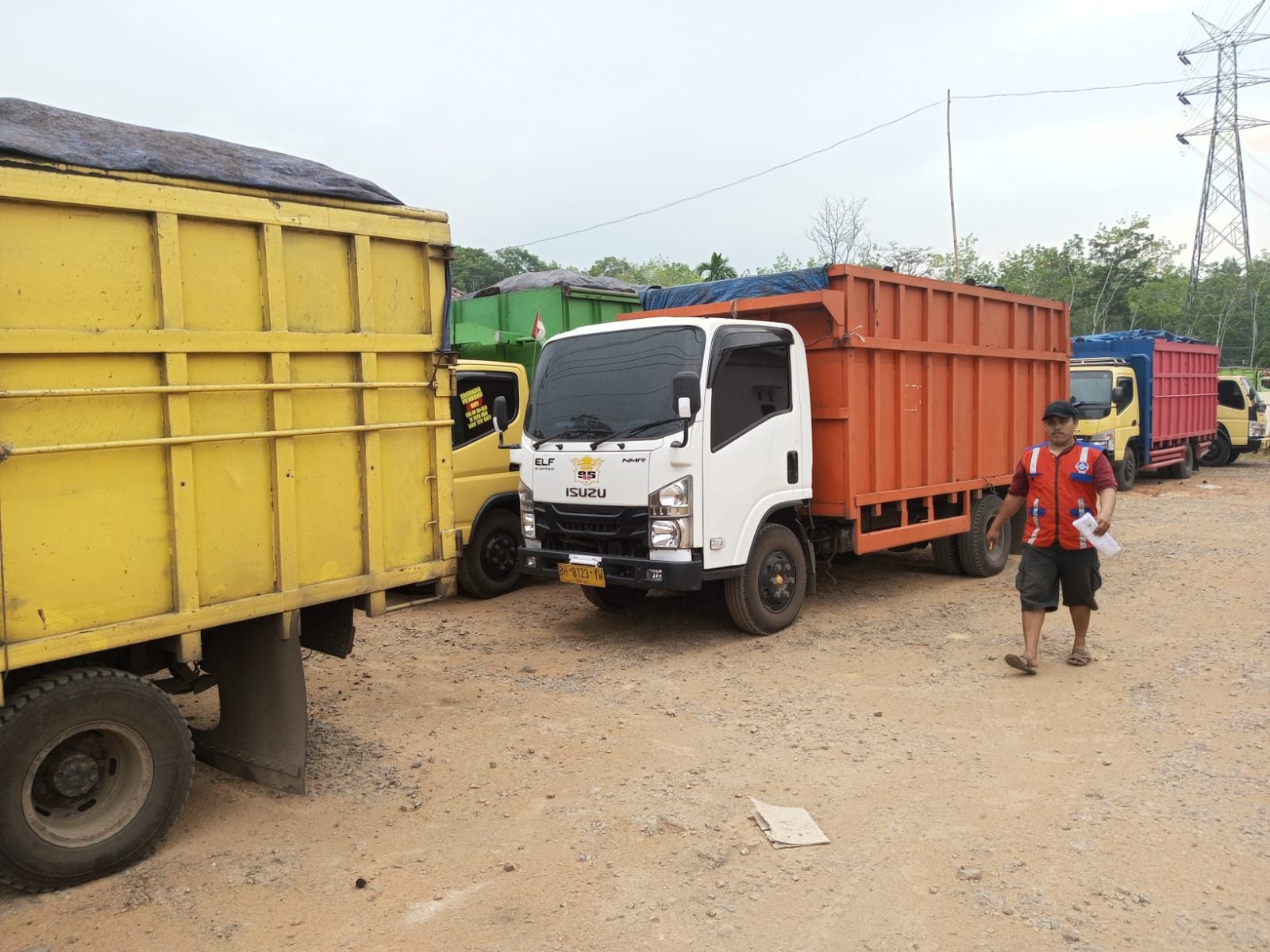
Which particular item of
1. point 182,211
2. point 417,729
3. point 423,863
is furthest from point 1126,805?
point 182,211

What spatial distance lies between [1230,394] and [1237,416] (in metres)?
0.52

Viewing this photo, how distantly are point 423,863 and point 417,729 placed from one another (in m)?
1.53

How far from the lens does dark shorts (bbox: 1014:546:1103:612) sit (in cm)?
584

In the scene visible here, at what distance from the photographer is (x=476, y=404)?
27.1 feet

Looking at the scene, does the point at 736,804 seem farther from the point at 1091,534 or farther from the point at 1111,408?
the point at 1111,408

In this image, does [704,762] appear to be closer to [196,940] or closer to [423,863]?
[423,863]

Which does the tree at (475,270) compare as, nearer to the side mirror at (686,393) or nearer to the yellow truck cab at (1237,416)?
the yellow truck cab at (1237,416)

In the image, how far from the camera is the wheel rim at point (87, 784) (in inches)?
134

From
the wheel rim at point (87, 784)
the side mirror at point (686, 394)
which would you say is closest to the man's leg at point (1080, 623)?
the side mirror at point (686, 394)

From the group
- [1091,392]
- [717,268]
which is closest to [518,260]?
[717,268]

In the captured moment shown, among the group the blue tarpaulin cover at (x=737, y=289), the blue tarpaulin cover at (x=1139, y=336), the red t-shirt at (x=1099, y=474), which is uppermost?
the blue tarpaulin cover at (x=1139, y=336)

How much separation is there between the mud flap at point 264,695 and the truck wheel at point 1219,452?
2214 cm

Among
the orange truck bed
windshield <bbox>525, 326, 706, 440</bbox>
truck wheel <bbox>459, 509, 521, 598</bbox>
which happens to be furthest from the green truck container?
windshield <bbox>525, 326, 706, 440</bbox>

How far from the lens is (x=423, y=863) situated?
11.8 ft
